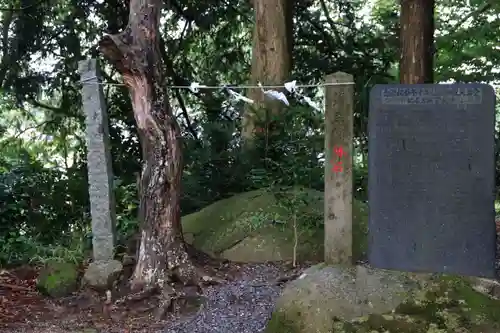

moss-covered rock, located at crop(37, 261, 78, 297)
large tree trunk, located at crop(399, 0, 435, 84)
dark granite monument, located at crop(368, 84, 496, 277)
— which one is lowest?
moss-covered rock, located at crop(37, 261, 78, 297)

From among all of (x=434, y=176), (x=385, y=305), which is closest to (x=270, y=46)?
(x=434, y=176)

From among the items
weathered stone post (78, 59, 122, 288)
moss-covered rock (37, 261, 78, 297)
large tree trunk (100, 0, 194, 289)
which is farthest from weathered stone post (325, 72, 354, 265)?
moss-covered rock (37, 261, 78, 297)

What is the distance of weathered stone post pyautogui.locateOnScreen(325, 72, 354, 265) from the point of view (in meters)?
4.41

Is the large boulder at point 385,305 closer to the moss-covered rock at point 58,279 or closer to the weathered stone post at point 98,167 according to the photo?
the weathered stone post at point 98,167

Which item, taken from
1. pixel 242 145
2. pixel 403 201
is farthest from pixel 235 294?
pixel 242 145

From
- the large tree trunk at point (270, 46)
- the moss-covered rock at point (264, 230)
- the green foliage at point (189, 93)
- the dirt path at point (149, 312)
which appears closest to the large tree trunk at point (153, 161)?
the dirt path at point (149, 312)

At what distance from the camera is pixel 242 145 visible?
7.57 m

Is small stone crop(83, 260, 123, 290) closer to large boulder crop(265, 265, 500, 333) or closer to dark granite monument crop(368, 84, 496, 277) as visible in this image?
large boulder crop(265, 265, 500, 333)

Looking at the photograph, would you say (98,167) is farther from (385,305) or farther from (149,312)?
(385,305)

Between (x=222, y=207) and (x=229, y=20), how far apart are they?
6.16 metres

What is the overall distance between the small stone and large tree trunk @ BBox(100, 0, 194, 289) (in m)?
0.24

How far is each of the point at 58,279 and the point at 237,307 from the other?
178cm

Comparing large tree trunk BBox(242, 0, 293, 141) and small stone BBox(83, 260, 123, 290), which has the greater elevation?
large tree trunk BBox(242, 0, 293, 141)

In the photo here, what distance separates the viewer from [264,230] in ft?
19.1
